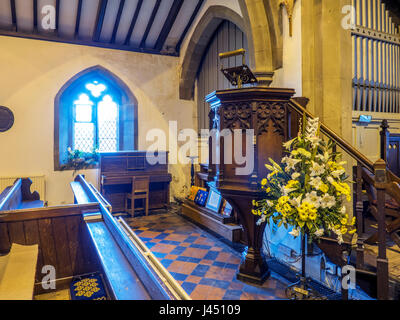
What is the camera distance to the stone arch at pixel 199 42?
17.2ft

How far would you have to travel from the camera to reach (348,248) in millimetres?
2400

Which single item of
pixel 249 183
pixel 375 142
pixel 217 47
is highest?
pixel 217 47

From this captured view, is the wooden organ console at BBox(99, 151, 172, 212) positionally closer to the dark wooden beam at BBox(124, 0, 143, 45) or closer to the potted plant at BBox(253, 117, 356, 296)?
the dark wooden beam at BBox(124, 0, 143, 45)

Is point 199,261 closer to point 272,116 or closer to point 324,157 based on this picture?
point 272,116

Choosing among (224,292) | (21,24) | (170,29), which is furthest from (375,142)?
(21,24)

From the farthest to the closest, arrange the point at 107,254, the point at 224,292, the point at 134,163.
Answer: the point at 134,163, the point at 224,292, the point at 107,254

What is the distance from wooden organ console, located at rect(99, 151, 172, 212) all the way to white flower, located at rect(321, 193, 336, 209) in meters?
4.33

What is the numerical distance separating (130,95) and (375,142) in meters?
5.10

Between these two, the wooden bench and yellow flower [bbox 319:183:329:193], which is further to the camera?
yellow flower [bbox 319:183:329:193]

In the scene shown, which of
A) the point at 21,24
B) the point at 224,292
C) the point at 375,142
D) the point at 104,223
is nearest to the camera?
the point at 104,223

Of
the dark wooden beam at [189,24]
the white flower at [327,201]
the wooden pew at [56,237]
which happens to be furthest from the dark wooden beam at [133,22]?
the white flower at [327,201]

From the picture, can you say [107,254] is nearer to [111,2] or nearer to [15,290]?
[15,290]

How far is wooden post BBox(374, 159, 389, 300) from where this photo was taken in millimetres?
2084

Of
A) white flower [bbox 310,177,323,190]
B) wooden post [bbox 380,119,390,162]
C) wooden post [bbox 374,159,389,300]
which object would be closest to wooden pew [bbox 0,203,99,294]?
white flower [bbox 310,177,323,190]
